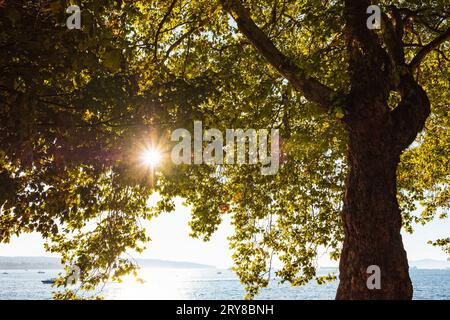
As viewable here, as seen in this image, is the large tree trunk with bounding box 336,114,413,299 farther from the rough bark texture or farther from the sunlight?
the sunlight

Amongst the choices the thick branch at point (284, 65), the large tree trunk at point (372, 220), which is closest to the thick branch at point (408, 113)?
the large tree trunk at point (372, 220)

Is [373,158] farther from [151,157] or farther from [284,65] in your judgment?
[151,157]

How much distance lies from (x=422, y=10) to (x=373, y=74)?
3.56 meters

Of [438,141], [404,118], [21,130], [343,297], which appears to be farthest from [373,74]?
[438,141]

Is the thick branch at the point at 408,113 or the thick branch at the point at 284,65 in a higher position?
the thick branch at the point at 284,65

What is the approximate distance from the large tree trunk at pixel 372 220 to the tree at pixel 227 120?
0.02 metres

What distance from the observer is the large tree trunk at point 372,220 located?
8125 mm

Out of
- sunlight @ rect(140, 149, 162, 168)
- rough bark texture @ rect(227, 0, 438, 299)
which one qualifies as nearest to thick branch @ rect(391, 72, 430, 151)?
rough bark texture @ rect(227, 0, 438, 299)

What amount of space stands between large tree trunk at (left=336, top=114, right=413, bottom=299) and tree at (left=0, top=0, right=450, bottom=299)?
24 mm

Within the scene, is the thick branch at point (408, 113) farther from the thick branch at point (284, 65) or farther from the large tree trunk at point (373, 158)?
the thick branch at point (284, 65)

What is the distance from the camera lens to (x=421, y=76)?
15328mm

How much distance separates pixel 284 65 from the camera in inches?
381

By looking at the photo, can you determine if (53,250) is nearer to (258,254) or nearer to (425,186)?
(258,254)

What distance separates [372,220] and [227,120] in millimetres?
6242
